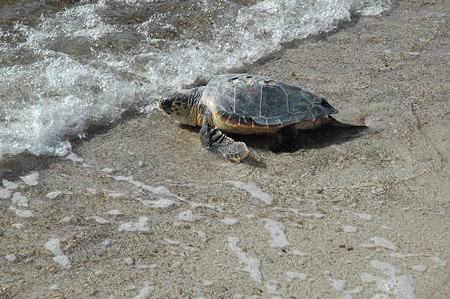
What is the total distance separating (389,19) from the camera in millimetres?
8070

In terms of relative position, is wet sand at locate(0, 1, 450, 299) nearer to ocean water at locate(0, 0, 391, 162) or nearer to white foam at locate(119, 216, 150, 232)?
white foam at locate(119, 216, 150, 232)

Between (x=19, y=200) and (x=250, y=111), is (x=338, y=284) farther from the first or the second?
(x=19, y=200)

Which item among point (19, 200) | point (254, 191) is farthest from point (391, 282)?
point (19, 200)

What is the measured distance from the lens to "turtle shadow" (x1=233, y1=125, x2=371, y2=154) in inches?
207

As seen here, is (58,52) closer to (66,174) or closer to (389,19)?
(66,174)

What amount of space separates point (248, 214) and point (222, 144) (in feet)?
3.43

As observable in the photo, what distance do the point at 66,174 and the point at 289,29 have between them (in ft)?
13.4

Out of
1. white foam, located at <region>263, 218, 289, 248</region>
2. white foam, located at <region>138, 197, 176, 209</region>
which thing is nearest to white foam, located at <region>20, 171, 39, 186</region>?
white foam, located at <region>138, 197, 176, 209</region>

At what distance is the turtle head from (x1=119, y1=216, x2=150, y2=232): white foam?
62.2 inches

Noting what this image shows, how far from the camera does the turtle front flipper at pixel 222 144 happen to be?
5.00 m

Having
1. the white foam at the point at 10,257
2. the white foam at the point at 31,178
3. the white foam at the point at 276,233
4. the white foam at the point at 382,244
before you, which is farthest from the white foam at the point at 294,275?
the white foam at the point at 31,178

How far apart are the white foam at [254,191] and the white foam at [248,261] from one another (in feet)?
1.80

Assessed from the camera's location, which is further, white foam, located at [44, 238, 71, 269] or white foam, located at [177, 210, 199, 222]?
white foam, located at [177, 210, 199, 222]

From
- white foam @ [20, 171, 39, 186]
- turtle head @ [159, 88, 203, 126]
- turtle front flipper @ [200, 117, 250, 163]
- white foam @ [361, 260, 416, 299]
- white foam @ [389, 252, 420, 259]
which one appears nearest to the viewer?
white foam @ [361, 260, 416, 299]
